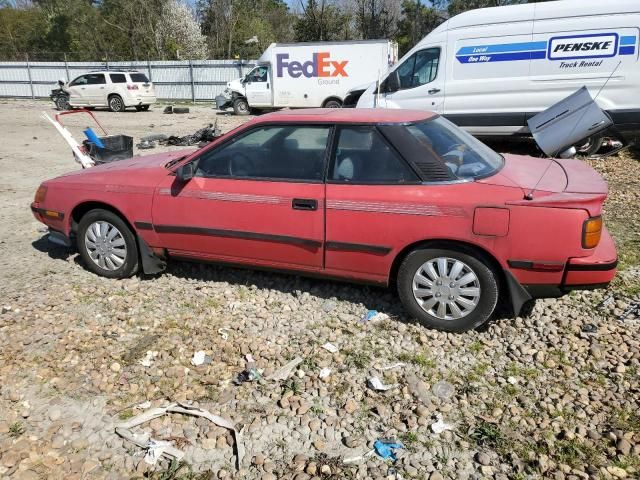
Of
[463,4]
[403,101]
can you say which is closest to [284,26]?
[463,4]

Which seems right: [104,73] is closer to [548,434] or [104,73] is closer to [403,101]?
[403,101]

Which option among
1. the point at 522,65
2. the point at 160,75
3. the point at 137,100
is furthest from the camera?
the point at 160,75

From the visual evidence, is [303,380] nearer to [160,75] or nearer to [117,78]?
[117,78]

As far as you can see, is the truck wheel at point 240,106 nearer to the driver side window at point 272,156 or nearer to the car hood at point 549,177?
the driver side window at point 272,156

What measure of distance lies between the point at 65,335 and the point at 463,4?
132ft

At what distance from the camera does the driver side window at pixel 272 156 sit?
3.83 metres

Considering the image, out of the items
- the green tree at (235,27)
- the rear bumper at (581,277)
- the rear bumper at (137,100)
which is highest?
the green tree at (235,27)

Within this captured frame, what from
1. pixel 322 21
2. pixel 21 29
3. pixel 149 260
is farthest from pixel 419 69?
pixel 21 29

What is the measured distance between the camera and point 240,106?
787 inches

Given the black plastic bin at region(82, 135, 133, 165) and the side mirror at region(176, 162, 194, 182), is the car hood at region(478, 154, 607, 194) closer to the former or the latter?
the side mirror at region(176, 162, 194, 182)

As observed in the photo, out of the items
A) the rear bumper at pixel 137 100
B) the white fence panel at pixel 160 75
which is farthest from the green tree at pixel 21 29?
the rear bumper at pixel 137 100

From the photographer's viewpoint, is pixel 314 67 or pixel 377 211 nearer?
pixel 377 211

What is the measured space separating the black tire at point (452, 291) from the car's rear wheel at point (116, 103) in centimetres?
2062

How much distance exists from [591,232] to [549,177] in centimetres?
60
